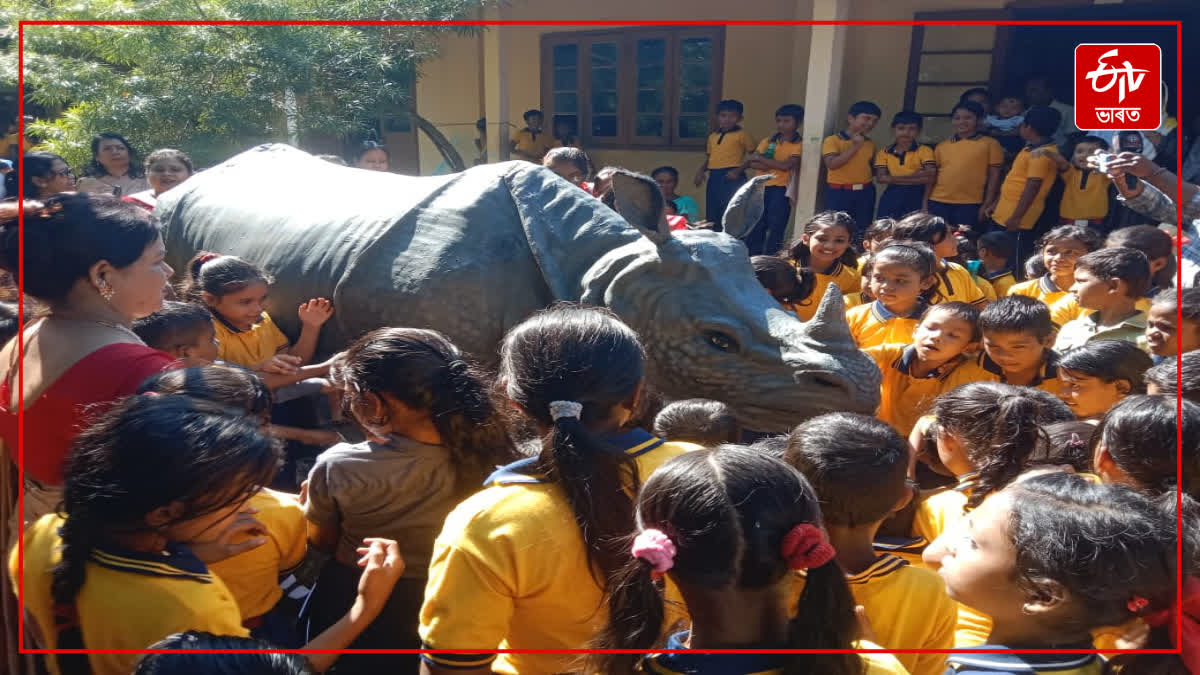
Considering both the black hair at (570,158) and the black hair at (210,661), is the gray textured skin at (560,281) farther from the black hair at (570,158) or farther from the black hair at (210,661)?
the black hair at (570,158)

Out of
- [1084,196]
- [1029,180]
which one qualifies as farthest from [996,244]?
[1084,196]

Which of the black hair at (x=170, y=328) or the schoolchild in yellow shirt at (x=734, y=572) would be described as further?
the black hair at (x=170, y=328)

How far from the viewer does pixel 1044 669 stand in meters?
1.59

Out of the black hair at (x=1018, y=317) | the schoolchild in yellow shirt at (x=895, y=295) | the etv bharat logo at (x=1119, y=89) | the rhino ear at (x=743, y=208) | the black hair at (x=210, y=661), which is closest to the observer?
the black hair at (x=210, y=661)

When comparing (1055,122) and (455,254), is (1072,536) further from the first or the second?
(1055,122)

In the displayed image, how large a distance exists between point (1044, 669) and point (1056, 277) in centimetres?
399

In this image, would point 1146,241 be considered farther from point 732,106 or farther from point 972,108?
point 732,106

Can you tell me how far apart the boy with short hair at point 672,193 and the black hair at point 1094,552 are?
8066 millimetres

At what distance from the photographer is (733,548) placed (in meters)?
1.45

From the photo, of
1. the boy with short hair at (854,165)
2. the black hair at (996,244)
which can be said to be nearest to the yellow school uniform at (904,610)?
the black hair at (996,244)

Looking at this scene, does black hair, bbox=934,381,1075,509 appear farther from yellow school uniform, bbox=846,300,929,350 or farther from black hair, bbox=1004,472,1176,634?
yellow school uniform, bbox=846,300,929,350

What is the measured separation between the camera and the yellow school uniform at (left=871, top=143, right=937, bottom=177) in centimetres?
854

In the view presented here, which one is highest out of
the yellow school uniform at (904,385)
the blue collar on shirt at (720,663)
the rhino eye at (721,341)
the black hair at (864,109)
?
the black hair at (864,109)

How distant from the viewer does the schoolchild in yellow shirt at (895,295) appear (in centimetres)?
429
